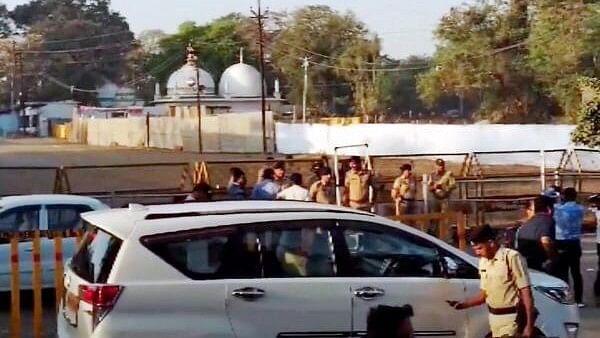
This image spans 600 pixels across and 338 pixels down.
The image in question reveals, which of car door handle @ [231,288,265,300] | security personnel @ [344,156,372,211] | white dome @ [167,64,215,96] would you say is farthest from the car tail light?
white dome @ [167,64,215,96]

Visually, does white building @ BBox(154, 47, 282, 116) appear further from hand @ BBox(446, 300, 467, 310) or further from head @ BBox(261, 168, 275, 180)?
hand @ BBox(446, 300, 467, 310)

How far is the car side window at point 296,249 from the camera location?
8.39 m

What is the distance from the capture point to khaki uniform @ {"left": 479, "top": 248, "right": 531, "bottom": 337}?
792 centimetres

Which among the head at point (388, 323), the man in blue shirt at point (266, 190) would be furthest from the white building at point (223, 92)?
the head at point (388, 323)

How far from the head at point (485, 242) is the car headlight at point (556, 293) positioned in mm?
1222

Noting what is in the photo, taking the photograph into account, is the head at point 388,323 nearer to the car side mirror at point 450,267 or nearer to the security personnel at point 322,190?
the car side mirror at point 450,267

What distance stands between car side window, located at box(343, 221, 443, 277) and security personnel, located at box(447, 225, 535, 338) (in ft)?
2.60

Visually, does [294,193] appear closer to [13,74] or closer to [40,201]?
[40,201]

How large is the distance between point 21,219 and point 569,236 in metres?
6.84

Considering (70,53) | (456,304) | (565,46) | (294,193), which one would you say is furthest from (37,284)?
(70,53)

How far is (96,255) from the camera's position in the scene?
8258mm

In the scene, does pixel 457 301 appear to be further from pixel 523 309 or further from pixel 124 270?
pixel 124 270

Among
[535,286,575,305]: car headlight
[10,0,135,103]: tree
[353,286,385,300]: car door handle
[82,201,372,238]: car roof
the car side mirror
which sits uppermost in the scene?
[10,0,135,103]: tree

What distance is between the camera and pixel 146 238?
803cm
